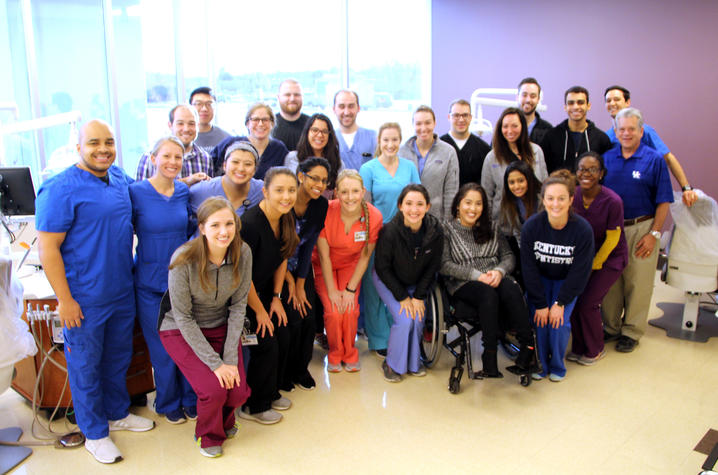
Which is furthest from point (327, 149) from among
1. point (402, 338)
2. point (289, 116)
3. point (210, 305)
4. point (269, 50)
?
point (269, 50)

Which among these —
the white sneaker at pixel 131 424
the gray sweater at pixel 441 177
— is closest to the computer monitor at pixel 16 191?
the white sneaker at pixel 131 424

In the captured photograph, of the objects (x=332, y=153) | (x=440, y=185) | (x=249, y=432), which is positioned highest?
(x=332, y=153)

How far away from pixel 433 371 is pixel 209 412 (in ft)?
4.73

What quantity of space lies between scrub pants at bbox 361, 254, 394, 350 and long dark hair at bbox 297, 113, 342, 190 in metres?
0.58

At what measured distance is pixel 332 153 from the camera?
133 inches

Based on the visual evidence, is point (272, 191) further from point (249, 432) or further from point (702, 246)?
point (702, 246)

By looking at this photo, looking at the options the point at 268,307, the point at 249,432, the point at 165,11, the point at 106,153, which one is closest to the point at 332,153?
the point at 268,307

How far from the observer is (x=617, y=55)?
17.9ft

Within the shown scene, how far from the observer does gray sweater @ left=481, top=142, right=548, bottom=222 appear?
11.8 feet

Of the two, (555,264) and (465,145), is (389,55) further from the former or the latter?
(555,264)

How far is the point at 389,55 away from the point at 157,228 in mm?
5331

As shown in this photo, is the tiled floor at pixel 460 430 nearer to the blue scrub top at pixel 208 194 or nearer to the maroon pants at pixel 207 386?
the maroon pants at pixel 207 386

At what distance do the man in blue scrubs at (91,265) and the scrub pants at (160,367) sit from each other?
0.24 feet

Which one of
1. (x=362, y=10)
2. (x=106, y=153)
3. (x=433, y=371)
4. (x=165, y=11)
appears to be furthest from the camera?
(x=362, y=10)
